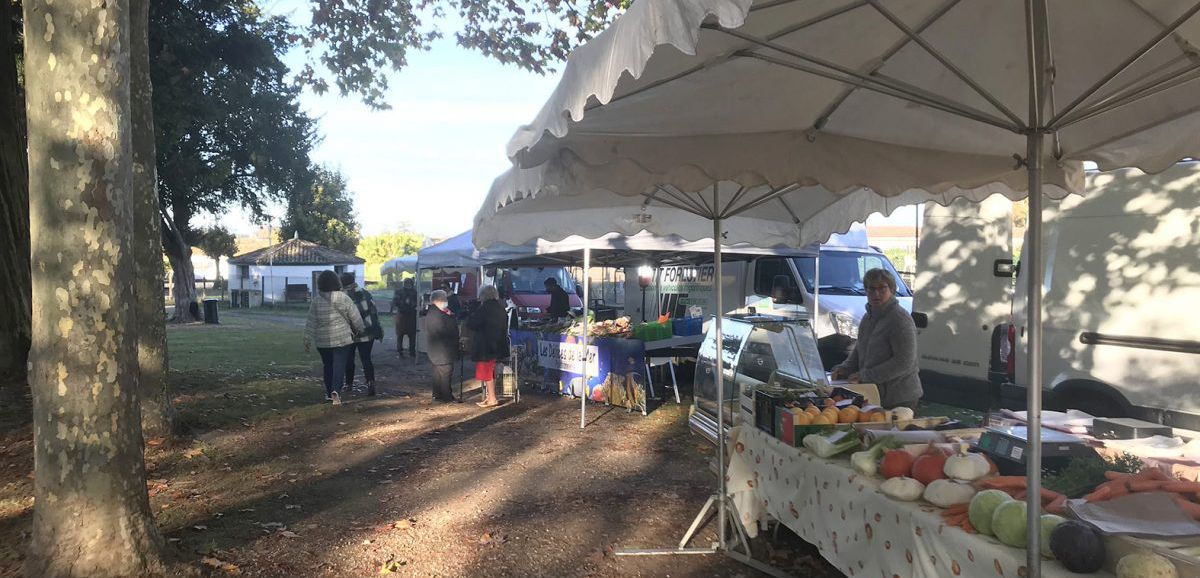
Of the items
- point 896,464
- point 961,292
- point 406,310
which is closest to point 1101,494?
point 896,464

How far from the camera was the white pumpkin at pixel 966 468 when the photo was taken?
276 centimetres

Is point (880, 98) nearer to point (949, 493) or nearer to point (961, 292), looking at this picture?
point (949, 493)

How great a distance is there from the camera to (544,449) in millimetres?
6965

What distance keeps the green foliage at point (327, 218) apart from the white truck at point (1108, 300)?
44.8 meters

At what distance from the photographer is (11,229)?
746 cm

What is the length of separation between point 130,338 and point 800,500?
136 inches

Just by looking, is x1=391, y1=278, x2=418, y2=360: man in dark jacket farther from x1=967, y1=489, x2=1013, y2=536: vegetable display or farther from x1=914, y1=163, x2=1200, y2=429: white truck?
x1=967, y1=489, x2=1013, y2=536: vegetable display

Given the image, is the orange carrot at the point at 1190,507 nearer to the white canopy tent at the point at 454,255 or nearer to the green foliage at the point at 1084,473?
the green foliage at the point at 1084,473

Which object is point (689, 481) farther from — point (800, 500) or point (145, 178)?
point (145, 178)

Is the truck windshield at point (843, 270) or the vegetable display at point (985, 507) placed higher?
the truck windshield at point (843, 270)

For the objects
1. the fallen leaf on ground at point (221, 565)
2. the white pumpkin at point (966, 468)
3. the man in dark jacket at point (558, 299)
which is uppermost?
the man in dark jacket at point (558, 299)

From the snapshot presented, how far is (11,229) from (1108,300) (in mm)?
10060

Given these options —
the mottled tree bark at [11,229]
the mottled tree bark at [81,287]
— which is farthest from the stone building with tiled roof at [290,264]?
the mottled tree bark at [81,287]

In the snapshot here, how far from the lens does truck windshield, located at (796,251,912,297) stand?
432 inches
